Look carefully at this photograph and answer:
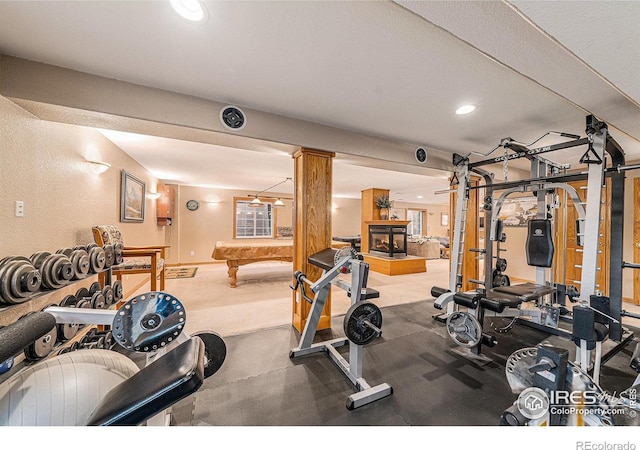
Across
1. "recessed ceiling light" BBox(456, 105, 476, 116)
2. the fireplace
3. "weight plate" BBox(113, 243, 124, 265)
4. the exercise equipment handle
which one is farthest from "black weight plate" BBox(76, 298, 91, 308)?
the fireplace

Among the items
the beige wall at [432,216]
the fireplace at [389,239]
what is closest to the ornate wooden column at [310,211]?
the fireplace at [389,239]

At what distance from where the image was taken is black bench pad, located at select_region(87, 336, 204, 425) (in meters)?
0.65

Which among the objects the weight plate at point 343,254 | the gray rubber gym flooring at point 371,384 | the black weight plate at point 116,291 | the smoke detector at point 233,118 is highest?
the smoke detector at point 233,118

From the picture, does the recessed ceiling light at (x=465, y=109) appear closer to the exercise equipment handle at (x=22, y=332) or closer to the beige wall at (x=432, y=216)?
the exercise equipment handle at (x=22, y=332)

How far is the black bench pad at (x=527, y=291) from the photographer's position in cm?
240

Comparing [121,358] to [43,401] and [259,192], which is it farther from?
[259,192]

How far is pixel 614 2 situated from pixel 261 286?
5.00m

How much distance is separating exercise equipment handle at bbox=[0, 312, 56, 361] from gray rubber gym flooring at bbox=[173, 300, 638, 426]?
41.1 inches

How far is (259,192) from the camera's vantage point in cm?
791

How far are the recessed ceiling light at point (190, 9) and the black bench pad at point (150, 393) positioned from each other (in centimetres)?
161

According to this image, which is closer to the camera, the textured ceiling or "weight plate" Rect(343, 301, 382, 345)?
the textured ceiling

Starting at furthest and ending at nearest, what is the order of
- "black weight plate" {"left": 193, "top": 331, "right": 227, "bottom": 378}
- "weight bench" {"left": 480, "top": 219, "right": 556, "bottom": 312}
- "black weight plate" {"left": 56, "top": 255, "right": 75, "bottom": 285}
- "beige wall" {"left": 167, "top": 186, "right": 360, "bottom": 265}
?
"beige wall" {"left": 167, "top": 186, "right": 360, "bottom": 265}
"weight bench" {"left": 480, "top": 219, "right": 556, "bottom": 312}
"black weight plate" {"left": 56, "top": 255, "right": 75, "bottom": 285}
"black weight plate" {"left": 193, "top": 331, "right": 227, "bottom": 378}

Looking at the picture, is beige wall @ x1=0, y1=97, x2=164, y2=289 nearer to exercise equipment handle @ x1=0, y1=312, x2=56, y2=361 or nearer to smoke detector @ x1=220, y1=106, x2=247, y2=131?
exercise equipment handle @ x1=0, y1=312, x2=56, y2=361
